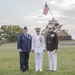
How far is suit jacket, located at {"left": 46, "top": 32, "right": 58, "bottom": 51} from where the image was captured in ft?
42.2

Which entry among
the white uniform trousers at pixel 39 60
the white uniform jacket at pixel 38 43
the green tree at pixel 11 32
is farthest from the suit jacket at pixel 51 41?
the green tree at pixel 11 32

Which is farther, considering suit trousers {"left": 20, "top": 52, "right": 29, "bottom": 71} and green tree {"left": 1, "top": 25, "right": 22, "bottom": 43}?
green tree {"left": 1, "top": 25, "right": 22, "bottom": 43}

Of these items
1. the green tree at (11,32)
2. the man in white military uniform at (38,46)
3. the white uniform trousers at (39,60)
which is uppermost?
the green tree at (11,32)

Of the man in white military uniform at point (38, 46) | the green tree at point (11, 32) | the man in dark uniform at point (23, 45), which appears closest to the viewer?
the man in white military uniform at point (38, 46)

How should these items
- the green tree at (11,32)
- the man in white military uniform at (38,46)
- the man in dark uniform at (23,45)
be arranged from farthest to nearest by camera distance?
1. the green tree at (11,32)
2. the man in dark uniform at (23,45)
3. the man in white military uniform at (38,46)

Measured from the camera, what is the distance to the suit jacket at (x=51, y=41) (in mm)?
12859

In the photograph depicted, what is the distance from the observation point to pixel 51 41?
1292 centimetres

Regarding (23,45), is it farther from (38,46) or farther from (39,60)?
(39,60)

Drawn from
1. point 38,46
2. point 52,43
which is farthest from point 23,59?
point 52,43

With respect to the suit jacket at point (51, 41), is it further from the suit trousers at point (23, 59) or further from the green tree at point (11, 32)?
the green tree at point (11, 32)

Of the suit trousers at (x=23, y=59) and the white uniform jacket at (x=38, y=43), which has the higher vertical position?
the white uniform jacket at (x=38, y=43)

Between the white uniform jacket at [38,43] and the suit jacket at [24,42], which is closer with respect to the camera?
the white uniform jacket at [38,43]

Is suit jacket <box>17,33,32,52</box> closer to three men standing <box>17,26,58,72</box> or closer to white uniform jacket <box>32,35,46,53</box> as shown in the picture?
three men standing <box>17,26,58,72</box>

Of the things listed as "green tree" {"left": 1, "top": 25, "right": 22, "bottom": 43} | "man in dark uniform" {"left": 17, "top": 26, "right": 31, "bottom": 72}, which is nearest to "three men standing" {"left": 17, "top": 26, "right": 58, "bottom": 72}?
"man in dark uniform" {"left": 17, "top": 26, "right": 31, "bottom": 72}
